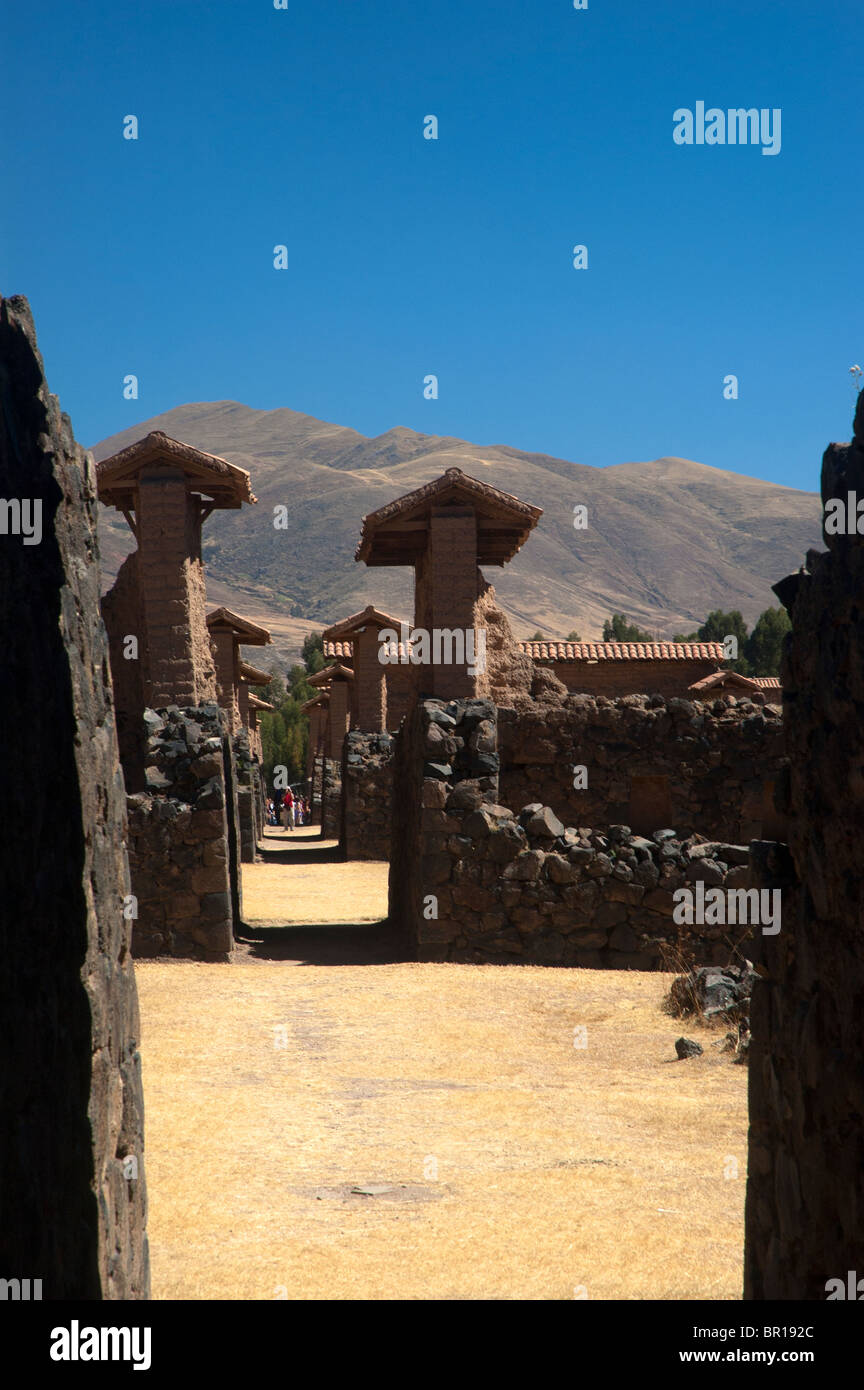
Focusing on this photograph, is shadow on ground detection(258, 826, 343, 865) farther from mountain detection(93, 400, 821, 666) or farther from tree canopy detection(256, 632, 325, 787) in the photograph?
mountain detection(93, 400, 821, 666)

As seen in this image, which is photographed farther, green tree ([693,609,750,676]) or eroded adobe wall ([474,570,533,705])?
green tree ([693,609,750,676])

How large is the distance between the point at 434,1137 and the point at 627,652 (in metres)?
20.6

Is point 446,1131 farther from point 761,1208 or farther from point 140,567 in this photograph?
point 140,567

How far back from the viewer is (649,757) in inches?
570

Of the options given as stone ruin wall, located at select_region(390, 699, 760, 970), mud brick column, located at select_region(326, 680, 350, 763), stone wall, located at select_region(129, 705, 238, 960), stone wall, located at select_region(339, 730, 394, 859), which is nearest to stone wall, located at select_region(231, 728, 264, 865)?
stone wall, located at select_region(339, 730, 394, 859)

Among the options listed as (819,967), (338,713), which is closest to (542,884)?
(819,967)

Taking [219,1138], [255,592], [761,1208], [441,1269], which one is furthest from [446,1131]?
[255,592]

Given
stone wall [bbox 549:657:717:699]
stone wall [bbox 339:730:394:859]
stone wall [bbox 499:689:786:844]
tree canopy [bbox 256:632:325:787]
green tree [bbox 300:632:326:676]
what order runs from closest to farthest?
stone wall [bbox 499:689:786:844] → stone wall [bbox 339:730:394:859] → stone wall [bbox 549:657:717:699] → tree canopy [bbox 256:632:325:787] → green tree [bbox 300:632:326:676]

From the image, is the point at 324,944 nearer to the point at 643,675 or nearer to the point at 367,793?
the point at 367,793

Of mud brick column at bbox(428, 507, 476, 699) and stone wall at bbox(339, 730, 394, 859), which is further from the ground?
mud brick column at bbox(428, 507, 476, 699)

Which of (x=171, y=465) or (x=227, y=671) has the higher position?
(x=171, y=465)

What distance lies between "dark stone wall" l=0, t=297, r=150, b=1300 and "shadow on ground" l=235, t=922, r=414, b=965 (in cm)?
906

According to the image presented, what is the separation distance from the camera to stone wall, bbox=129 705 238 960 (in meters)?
11.9
